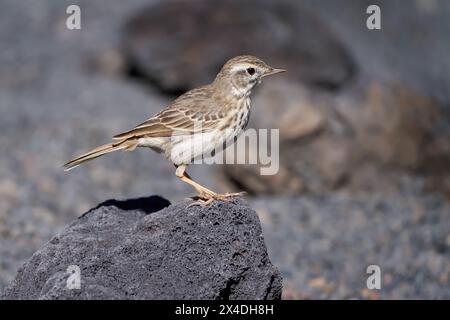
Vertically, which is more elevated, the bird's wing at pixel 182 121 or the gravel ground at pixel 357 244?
the bird's wing at pixel 182 121

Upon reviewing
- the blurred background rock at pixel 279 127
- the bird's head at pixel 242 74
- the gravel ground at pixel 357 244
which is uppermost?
the bird's head at pixel 242 74

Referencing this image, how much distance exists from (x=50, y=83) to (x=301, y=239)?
342 inches

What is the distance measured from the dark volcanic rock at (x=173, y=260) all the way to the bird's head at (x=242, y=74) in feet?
5.06

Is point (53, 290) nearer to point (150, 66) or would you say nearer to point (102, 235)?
point (102, 235)

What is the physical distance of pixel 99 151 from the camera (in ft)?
27.3

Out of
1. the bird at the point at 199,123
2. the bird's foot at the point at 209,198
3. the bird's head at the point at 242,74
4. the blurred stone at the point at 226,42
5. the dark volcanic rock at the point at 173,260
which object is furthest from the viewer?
the blurred stone at the point at 226,42

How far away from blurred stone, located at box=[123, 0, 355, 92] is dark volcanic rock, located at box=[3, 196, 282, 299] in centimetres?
1011

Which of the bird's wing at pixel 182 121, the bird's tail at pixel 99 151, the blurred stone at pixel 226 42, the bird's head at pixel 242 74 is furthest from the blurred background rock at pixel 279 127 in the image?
the bird's head at pixel 242 74

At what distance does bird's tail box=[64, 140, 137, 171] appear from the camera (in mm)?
8289

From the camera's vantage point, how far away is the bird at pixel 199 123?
827cm

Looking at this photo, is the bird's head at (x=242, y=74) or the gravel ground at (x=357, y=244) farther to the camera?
the gravel ground at (x=357, y=244)

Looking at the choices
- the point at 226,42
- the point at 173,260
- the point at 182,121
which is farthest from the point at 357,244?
the point at 226,42

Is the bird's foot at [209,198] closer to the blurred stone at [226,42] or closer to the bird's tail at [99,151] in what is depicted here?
the bird's tail at [99,151]

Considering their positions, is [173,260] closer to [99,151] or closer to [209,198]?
[209,198]
